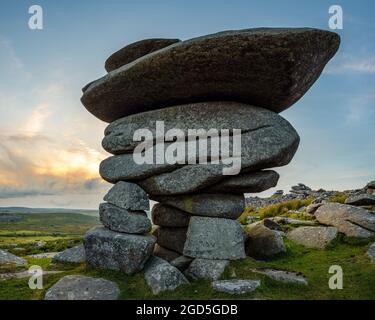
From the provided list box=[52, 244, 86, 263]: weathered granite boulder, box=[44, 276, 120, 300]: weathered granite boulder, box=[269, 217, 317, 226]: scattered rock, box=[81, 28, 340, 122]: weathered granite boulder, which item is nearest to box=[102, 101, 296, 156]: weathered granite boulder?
box=[81, 28, 340, 122]: weathered granite boulder

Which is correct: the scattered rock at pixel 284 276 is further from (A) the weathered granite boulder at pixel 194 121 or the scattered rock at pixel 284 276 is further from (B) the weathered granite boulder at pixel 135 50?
(B) the weathered granite boulder at pixel 135 50

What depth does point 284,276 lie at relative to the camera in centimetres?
1364

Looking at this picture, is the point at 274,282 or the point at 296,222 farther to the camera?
the point at 296,222

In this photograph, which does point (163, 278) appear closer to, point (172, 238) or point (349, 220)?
point (172, 238)

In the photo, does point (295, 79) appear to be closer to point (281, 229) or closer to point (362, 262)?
point (362, 262)

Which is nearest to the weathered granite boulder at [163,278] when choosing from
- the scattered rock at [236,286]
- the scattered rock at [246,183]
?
the scattered rock at [236,286]

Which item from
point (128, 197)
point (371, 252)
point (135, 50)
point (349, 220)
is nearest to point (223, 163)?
point (128, 197)

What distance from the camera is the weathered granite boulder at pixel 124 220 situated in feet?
49.1

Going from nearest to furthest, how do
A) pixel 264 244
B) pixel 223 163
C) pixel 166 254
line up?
pixel 223 163 < pixel 166 254 < pixel 264 244

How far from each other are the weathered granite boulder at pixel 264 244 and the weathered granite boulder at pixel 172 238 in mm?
3976

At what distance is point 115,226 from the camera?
1510cm

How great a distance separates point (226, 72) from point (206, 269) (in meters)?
8.88
